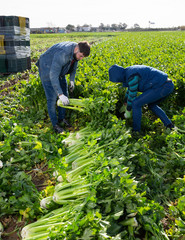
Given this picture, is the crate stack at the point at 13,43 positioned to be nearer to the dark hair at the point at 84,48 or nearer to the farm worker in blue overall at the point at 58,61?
the farm worker in blue overall at the point at 58,61

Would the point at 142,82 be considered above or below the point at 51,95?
above

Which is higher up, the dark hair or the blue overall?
the dark hair

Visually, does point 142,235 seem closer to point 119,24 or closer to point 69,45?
point 69,45

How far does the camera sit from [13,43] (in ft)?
29.9

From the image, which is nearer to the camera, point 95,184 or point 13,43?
point 95,184

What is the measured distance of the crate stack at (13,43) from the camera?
8.92 metres

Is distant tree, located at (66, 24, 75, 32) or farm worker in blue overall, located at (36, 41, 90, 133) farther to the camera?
distant tree, located at (66, 24, 75, 32)

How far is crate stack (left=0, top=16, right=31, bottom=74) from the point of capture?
8922 millimetres

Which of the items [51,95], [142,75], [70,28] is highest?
[70,28]

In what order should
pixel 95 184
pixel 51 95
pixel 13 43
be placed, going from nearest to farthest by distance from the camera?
pixel 95 184 < pixel 51 95 < pixel 13 43

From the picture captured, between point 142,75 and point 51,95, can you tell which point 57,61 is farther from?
point 142,75

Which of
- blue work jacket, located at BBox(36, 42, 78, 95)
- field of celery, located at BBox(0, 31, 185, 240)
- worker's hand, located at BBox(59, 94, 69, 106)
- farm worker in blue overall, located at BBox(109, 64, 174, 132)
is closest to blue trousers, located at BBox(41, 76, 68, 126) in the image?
blue work jacket, located at BBox(36, 42, 78, 95)

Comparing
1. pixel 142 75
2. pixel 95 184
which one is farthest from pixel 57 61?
pixel 95 184

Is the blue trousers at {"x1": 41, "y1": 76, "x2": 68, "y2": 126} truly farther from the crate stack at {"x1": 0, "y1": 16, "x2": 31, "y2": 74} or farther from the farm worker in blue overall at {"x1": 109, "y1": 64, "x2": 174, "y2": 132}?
the crate stack at {"x1": 0, "y1": 16, "x2": 31, "y2": 74}
